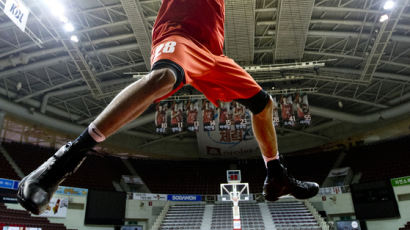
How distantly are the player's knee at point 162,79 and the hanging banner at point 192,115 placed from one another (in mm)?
12969

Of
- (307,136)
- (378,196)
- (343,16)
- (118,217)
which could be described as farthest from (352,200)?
(118,217)

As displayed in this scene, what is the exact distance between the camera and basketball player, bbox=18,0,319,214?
1239 millimetres

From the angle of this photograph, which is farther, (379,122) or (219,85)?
(379,122)

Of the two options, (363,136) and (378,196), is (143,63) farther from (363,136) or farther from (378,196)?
(363,136)

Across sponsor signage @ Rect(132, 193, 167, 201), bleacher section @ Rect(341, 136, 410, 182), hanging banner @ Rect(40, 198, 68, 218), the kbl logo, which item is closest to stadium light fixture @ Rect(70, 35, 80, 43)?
the kbl logo

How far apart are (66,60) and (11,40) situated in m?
2.17

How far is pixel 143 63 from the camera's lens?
13852mm

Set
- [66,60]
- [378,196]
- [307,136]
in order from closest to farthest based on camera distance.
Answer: [66,60], [378,196], [307,136]

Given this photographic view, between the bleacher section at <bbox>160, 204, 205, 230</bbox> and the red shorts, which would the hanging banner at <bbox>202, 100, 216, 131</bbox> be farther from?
the red shorts

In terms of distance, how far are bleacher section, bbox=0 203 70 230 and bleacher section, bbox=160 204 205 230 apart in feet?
18.4

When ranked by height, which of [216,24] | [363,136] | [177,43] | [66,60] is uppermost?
[66,60]

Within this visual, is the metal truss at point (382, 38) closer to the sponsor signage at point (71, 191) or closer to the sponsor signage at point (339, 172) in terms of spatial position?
the sponsor signage at point (339, 172)

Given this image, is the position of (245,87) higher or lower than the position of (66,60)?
lower

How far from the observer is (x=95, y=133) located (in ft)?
4.09
